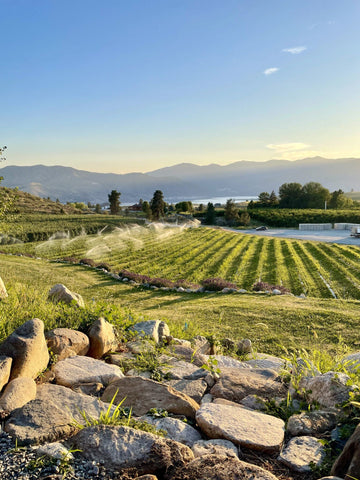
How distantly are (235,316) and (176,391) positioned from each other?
592cm

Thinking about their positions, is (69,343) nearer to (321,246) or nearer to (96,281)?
(96,281)

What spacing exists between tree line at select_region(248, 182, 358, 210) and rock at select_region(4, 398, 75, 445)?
232ft

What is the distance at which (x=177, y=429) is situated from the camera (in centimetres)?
296

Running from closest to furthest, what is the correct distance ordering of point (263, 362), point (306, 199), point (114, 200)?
1. point (263, 362)
2. point (114, 200)
3. point (306, 199)

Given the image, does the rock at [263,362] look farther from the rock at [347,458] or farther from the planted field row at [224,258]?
the planted field row at [224,258]

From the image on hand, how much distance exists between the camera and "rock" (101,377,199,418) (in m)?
3.28

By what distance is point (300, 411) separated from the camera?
10.8 feet

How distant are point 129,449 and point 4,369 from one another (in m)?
1.43

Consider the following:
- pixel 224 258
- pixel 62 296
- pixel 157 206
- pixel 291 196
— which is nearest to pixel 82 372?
pixel 62 296

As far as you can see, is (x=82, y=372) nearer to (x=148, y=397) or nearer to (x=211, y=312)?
(x=148, y=397)

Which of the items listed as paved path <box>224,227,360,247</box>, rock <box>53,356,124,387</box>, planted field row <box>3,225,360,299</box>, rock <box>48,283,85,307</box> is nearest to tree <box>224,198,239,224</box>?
paved path <box>224,227,360,247</box>

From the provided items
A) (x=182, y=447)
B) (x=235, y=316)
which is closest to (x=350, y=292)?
(x=235, y=316)

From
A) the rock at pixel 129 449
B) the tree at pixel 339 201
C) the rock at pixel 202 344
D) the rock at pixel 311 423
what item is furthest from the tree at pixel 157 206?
the tree at pixel 339 201

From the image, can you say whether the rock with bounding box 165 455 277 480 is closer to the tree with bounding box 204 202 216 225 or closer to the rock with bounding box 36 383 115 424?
the rock with bounding box 36 383 115 424
